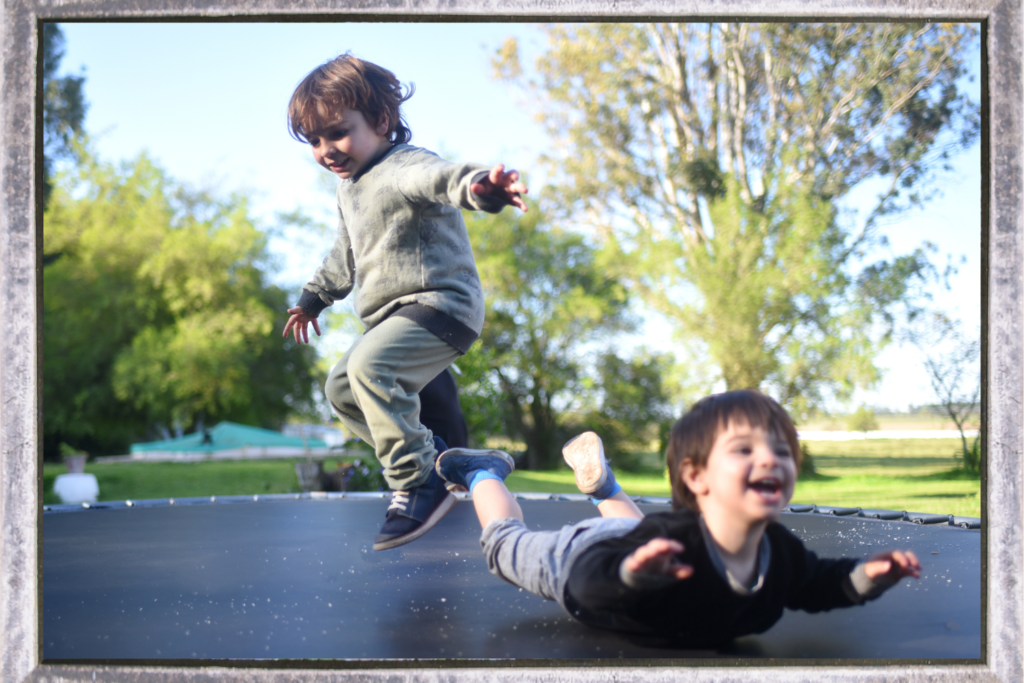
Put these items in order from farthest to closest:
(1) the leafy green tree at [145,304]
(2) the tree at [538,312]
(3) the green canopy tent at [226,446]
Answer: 1. (2) the tree at [538,312]
2. (3) the green canopy tent at [226,446]
3. (1) the leafy green tree at [145,304]

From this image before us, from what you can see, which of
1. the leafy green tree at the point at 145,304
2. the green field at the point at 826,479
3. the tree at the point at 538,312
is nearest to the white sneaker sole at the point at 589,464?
the leafy green tree at the point at 145,304

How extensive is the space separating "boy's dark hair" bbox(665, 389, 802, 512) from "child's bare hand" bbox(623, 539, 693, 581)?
0.13m

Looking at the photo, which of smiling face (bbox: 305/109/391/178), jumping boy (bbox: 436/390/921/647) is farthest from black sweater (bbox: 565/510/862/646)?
smiling face (bbox: 305/109/391/178)

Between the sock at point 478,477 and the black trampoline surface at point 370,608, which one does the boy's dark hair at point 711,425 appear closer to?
the black trampoline surface at point 370,608

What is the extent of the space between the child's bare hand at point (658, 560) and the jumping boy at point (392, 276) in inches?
23.0

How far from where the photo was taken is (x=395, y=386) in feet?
4.18

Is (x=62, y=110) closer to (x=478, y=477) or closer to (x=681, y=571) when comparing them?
(x=478, y=477)

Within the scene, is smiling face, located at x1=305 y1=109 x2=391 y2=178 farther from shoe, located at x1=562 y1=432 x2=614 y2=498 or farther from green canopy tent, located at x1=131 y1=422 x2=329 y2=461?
green canopy tent, located at x1=131 y1=422 x2=329 y2=461

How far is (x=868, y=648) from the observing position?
0.96m

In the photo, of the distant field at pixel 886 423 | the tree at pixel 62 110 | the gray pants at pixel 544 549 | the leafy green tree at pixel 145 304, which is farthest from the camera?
the distant field at pixel 886 423

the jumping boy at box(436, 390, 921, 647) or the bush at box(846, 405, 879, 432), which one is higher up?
the jumping boy at box(436, 390, 921, 647)

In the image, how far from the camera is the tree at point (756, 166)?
318cm

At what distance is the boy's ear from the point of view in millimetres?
905

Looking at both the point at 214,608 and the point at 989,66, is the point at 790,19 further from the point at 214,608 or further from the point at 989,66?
the point at 214,608
